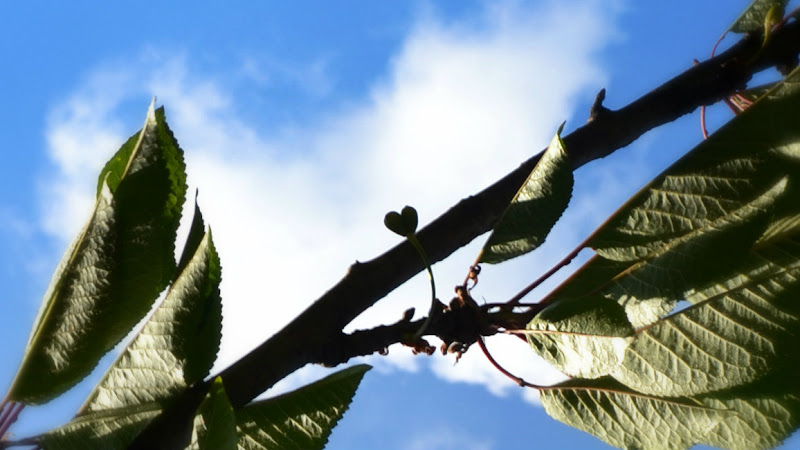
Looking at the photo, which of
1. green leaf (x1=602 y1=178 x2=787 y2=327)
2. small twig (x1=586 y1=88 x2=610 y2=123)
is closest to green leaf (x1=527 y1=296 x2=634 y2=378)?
green leaf (x1=602 y1=178 x2=787 y2=327)

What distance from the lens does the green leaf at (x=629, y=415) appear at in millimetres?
582

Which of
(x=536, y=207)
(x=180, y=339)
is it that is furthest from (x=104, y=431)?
(x=536, y=207)

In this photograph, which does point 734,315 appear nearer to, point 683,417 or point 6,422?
point 683,417

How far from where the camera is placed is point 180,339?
530 mm

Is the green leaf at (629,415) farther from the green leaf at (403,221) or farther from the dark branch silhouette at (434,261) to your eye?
Answer: the green leaf at (403,221)

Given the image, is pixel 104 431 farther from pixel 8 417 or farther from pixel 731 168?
pixel 731 168

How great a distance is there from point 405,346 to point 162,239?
0.70 ft

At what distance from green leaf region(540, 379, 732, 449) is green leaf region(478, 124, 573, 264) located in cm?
15

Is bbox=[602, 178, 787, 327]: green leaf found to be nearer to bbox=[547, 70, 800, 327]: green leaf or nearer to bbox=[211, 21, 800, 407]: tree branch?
bbox=[547, 70, 800, 327]: green leaf

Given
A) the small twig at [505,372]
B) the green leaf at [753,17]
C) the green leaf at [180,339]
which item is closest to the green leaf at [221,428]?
the green leaf at [180,339]

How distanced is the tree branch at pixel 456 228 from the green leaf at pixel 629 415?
0.17m

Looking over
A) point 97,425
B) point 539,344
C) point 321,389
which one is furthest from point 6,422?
point 539,344

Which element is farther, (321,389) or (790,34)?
(790,34)

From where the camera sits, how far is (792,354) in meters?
0.56
